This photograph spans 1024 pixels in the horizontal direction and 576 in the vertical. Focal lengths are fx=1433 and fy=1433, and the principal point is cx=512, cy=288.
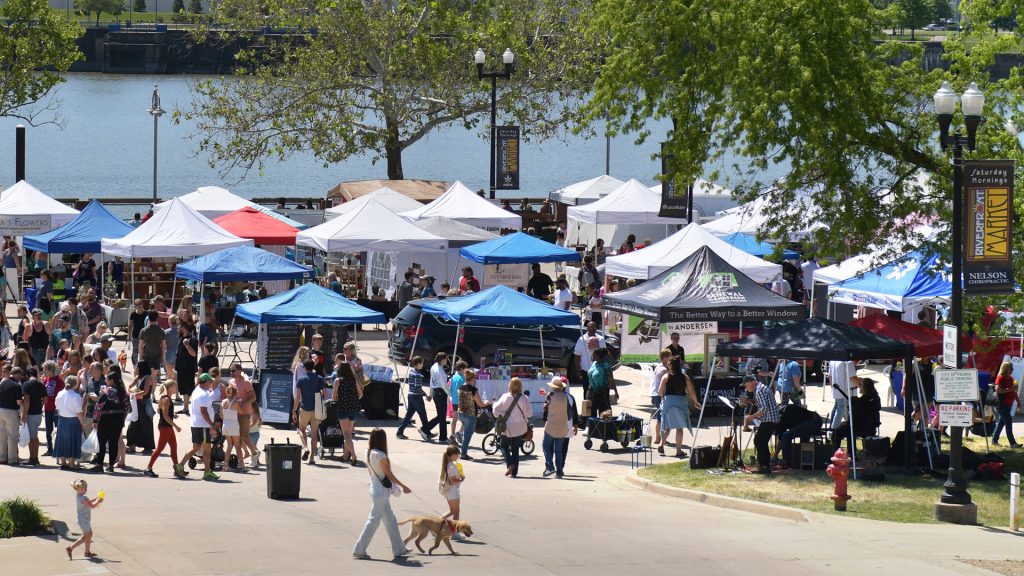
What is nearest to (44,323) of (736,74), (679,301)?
(679,301)

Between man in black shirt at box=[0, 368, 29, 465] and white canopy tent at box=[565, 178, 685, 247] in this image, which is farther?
white canopy tent at box=[565, 178, 685, 247]

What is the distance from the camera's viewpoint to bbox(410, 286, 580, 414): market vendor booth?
959 inches

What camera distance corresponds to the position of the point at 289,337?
83.8ft

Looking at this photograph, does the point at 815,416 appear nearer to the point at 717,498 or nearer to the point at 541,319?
the point at 717,498

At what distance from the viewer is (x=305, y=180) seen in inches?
3841

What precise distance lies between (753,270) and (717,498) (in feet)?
43.6

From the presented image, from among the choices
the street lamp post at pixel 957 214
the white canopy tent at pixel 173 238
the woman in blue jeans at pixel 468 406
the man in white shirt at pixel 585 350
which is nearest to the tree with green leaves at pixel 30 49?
the white canopy tent at pixel 173 238

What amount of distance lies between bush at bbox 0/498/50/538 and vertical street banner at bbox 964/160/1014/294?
11.4 metres

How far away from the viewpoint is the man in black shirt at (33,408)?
65.3ft

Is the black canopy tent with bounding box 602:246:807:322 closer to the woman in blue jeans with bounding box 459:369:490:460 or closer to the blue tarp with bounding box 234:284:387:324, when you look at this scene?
the woman in blue jeans with bounding box 459:369:490:460

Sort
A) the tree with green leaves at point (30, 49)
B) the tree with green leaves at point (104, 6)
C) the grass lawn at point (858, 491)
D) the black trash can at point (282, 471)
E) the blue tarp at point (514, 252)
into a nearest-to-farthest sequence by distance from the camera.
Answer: the black trash can at point (282, 471), the grass lawn at point (858, 491), the blue tarp at point (514, 252), the tree with green leaves at point (30, 49), the tree with green leaves at point (104, 6)

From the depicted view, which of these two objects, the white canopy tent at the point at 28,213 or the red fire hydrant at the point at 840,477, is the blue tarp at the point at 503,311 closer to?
the red fire hydrant at the point at 840,477

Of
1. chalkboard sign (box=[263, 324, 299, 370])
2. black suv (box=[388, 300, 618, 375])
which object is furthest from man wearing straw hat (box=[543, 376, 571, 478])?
black suv (box=[388, 300, 618, 375])

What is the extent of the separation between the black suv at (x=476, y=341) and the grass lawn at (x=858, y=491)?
268 inches
